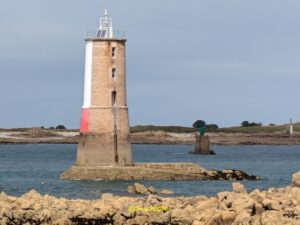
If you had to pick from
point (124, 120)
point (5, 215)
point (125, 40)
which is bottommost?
point (5, 215)

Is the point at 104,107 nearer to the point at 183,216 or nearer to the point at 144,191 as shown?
the point at 144,191

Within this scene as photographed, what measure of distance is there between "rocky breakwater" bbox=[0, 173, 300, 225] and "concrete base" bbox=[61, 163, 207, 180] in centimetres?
1519

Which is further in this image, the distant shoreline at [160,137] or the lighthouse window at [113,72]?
the distant shoreline at [160,137]

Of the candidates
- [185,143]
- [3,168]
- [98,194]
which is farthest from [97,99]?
[185,143]

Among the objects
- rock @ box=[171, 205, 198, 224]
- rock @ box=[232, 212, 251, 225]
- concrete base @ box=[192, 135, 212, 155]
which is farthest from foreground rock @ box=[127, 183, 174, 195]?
concrete base @ box=[192, 135, 212, 155]

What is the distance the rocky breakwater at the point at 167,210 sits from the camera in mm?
23609

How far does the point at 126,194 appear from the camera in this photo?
118 ft

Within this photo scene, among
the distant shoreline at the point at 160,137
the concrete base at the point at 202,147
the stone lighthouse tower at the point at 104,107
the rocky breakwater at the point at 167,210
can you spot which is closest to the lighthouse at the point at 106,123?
the stone lighthouse tower at the point at 104,107

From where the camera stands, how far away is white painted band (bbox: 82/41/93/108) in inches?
1715

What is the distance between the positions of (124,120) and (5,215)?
1826cm

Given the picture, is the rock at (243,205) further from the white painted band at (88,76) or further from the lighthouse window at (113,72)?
the white painted band at (88,76)

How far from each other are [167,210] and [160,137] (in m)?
112

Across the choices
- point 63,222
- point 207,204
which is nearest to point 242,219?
point 207,204

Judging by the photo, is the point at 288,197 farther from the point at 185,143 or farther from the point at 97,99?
the point at 185,143
